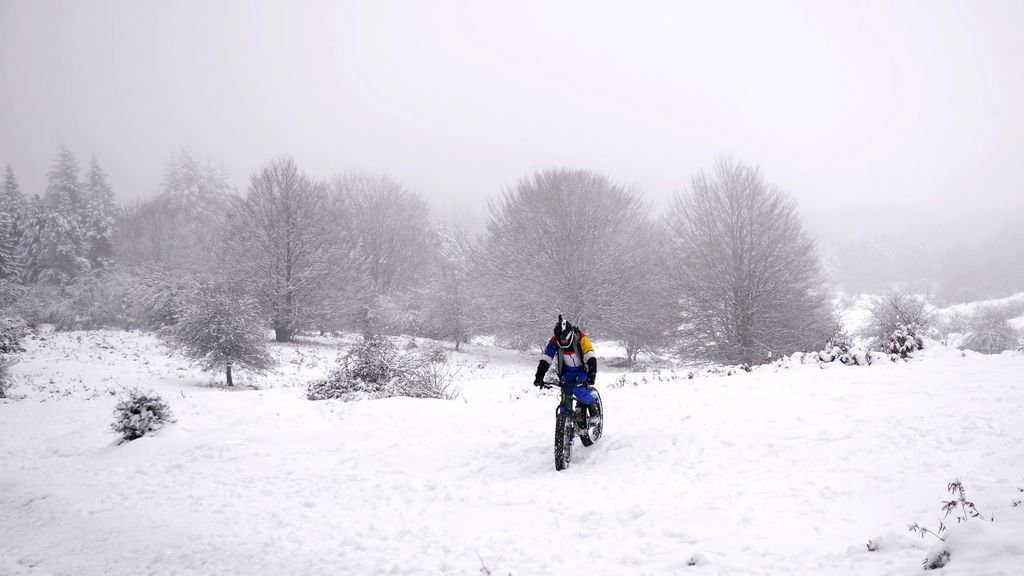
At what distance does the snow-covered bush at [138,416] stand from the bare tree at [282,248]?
17.2 metres

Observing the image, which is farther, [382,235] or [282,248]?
[382,235]

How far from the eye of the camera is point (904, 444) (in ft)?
19.6

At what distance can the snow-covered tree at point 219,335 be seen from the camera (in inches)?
685

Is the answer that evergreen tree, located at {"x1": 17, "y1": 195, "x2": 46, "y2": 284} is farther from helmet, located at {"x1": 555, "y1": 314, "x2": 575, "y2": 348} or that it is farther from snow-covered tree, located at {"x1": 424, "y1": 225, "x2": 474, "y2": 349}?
helmet, located at {"x1": 555, "y1": 314, "x2": 575, "y2": 348}

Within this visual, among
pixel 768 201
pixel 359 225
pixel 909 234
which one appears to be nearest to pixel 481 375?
pixel 768 201

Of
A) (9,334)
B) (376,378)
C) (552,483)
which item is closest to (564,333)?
(552,483)

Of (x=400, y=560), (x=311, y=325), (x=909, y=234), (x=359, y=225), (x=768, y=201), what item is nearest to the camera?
(x=400, y=560)

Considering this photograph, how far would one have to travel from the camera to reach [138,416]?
10.2 metres

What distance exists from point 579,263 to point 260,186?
64.5ft

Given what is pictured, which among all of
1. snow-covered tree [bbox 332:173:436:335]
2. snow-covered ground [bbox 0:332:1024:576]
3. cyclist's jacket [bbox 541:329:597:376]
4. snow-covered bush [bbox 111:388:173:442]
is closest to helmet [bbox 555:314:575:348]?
cyclist's jacket [bbox 541:329:597:376]

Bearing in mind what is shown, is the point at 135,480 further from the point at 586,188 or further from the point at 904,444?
the point at 586,188

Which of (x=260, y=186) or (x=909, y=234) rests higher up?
(x=909, y=234)

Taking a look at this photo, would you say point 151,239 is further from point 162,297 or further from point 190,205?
point 162,297

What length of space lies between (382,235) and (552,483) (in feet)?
104
